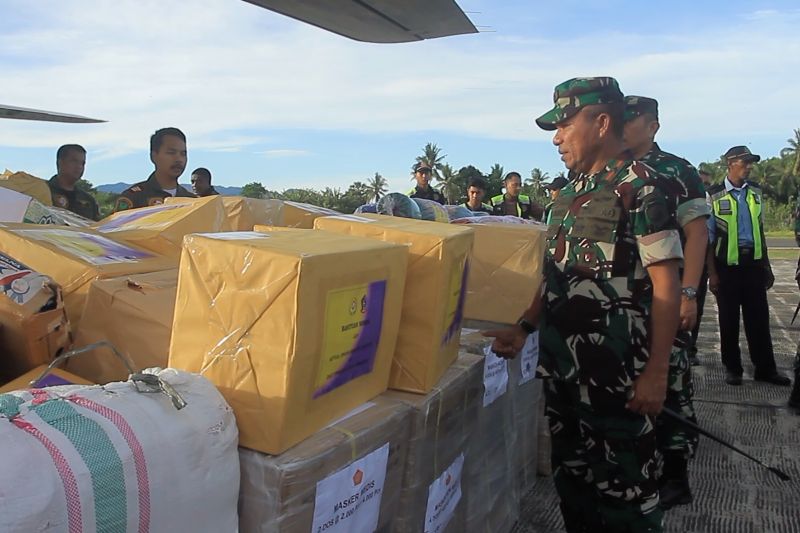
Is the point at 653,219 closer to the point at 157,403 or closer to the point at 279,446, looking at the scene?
the point at 279,446

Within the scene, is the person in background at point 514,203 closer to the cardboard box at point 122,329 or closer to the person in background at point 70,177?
the person in background at point 70,177

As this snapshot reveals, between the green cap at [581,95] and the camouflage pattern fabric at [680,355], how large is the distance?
0.76 meters

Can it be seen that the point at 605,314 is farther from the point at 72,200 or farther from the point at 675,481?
the point at 72,200

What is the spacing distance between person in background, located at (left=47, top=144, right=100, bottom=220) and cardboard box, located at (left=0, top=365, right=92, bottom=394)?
3.30m

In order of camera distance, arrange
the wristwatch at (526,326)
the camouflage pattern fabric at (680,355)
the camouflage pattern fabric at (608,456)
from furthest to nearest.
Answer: the camouflage pattern fabric at (680,355), the wristwatch at (526,326), the camouflage pattern fabric at (608,456)

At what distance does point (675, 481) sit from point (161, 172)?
10.4ft

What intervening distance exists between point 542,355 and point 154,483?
1.43 meters

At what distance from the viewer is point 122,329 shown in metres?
1.65

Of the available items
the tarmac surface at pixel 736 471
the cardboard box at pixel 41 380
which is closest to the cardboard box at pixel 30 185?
the cardboard box at pixel 41 380

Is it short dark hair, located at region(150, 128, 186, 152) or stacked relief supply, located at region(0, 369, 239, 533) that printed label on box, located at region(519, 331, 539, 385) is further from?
short dark hair, located at region(150, 128, 186, 152)

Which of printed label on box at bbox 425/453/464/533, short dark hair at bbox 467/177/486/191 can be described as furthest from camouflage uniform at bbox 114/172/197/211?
short dark hair at bbox 467/177/486/191

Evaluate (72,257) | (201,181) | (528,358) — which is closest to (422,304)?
(72,257)

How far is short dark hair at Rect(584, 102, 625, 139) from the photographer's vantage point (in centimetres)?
197

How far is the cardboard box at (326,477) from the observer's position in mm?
1227
